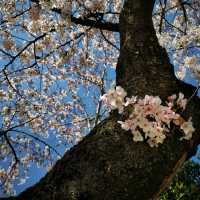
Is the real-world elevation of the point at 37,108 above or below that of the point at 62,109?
below

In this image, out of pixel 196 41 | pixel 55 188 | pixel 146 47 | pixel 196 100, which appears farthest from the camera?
pixel 196 41

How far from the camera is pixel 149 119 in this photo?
2797 mm

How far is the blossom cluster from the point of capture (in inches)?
106

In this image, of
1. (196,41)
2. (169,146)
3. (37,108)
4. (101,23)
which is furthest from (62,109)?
(169,146)

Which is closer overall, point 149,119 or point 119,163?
point 119,163

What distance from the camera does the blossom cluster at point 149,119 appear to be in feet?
8.86

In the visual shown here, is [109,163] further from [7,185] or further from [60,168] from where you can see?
[7,185]

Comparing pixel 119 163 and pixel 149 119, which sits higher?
pixel 149 119

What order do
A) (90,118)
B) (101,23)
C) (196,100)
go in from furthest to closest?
1. (90,118)
2. (101,23)
3. (196,100)

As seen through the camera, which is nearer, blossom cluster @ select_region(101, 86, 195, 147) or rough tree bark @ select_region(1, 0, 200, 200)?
rough tree bark @ select_region(1, 0, 200, 200)

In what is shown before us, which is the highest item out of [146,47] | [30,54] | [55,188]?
[30,54]

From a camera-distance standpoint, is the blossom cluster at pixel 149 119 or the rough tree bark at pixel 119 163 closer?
the rough tree bark at pixel 119 163

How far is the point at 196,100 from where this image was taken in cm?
323

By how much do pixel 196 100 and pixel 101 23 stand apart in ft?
10.3
